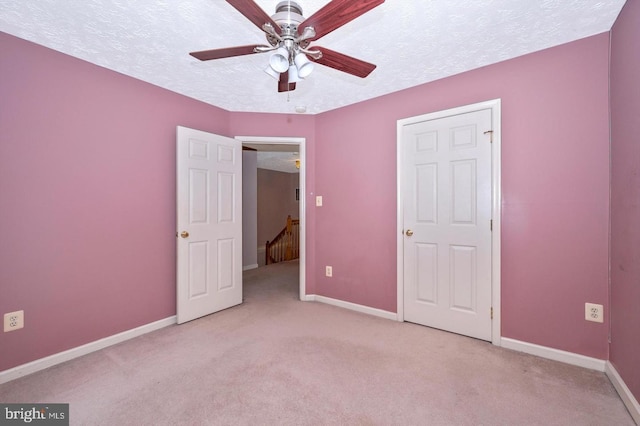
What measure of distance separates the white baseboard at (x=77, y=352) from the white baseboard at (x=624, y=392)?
3.51m

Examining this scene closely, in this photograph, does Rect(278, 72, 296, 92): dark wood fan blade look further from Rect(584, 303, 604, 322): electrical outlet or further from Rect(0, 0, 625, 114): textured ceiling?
Rect(584, 303, 604, 322): electrical outlet

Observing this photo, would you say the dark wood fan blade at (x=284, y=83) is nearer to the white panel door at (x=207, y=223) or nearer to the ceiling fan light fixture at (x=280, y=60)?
the ceiling fan light fixture at (x=280, y=60)

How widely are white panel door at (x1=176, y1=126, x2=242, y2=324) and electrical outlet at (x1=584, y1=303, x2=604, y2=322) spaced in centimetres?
326

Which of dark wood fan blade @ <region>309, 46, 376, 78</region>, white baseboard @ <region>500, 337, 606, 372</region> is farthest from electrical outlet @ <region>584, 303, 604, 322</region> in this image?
dark wood fan blade @ <region>309, 46, 376, 78</region>

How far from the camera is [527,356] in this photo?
221 cm

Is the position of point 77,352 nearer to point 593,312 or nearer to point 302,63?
point 302,63

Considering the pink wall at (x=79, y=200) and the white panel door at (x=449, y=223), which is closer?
the pink wall at (x=79, y=200)

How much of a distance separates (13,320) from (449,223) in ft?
11.5

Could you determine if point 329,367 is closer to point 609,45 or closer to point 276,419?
point 276,419

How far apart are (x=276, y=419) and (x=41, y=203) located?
89.4 inches

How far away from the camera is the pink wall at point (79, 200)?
1.99 meters

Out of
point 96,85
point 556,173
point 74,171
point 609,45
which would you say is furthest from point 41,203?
point 609,45

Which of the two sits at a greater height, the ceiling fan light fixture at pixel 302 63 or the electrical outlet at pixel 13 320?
the ceiling fan light fixture at pixel 302 63

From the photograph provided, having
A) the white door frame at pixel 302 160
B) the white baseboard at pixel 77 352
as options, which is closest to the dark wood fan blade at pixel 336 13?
the white door frame at pixel 302 160
